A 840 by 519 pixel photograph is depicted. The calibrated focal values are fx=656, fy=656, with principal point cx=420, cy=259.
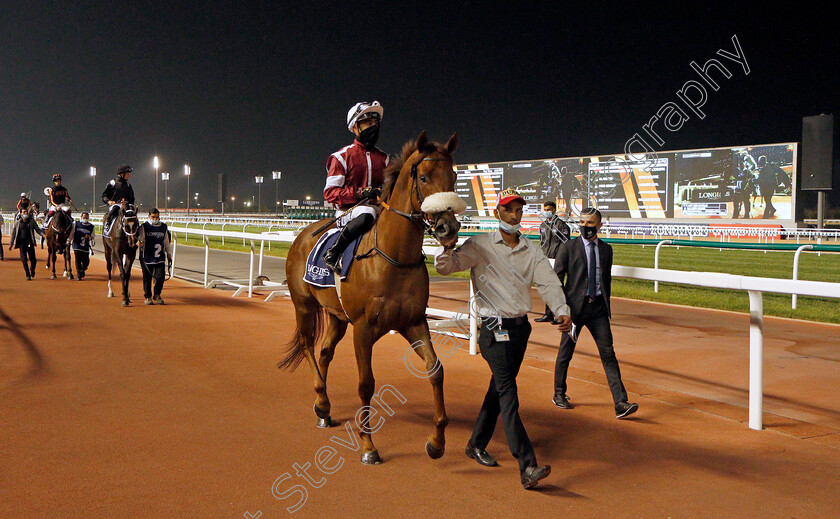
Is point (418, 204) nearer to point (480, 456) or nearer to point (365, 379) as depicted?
point (365, 379)

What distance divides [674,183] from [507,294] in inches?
1416

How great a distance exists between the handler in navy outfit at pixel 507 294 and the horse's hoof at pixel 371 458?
670 millimetres

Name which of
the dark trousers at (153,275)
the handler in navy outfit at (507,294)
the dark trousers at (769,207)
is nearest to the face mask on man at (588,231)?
the handler in navy outfit at (507,294)

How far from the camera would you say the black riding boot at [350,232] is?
4.32m

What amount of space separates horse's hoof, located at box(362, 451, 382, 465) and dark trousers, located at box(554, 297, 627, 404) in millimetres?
1895

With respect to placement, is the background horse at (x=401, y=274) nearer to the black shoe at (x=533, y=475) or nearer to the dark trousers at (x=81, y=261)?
the black shoe at (x=533, y=475)

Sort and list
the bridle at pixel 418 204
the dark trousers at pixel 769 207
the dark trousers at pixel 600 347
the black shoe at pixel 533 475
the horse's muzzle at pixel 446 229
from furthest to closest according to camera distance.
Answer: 1. the dark trousers at pixel 769 207
2. the dark trousers at pixel 600 347
3. the bridle at pixel 418 204
4. the black shoe at pixel 533 475
5. the horse's muzzle at pixel 446 229

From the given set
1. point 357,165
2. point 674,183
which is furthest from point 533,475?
point 674,183

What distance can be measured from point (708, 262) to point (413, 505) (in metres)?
18.2

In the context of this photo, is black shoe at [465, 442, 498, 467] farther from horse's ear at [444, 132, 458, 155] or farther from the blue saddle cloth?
horse's ear at [444, 132, 458, 155]

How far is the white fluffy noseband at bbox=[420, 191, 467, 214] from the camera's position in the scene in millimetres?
3408

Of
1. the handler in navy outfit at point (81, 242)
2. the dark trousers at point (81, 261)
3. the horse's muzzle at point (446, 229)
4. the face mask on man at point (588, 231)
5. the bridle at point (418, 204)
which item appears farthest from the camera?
the handler in navy outfit at point (81, 242)

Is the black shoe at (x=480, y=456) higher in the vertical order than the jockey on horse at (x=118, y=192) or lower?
lower

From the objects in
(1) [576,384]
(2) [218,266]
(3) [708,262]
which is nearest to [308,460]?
(1) [576,384]
